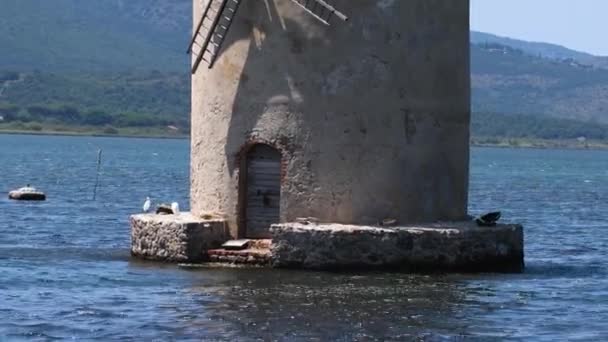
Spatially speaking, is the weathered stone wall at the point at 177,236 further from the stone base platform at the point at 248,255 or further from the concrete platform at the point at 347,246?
the stone base platform at the point at 248,255

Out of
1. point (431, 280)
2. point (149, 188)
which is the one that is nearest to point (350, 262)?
point (431, 280)

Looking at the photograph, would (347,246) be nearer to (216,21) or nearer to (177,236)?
(177,236)

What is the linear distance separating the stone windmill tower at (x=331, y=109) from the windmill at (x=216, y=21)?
0.07 ft

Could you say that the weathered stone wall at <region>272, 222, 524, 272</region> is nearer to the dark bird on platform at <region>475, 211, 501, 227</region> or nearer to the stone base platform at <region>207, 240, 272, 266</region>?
the stone base platform at <region>207, 240, 272, 266</region>

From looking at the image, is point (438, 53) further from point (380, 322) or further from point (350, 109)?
point (380, 322)

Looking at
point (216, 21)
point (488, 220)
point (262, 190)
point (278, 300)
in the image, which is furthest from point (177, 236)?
point (488, 220)

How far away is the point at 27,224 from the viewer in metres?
37.4

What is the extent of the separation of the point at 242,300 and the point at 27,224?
16.6m

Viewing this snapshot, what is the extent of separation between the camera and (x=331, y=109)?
24.8 meters

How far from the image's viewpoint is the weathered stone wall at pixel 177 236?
2497 cm

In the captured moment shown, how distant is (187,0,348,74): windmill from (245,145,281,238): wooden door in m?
1.56

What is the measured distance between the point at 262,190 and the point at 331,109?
1.71 m

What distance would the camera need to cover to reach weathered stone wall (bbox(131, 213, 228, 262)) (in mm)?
24969

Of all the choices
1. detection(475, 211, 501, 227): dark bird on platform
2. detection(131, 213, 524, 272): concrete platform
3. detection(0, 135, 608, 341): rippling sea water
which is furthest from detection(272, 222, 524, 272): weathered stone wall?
detection(475, 211, 501, 227): dark bird on platform
